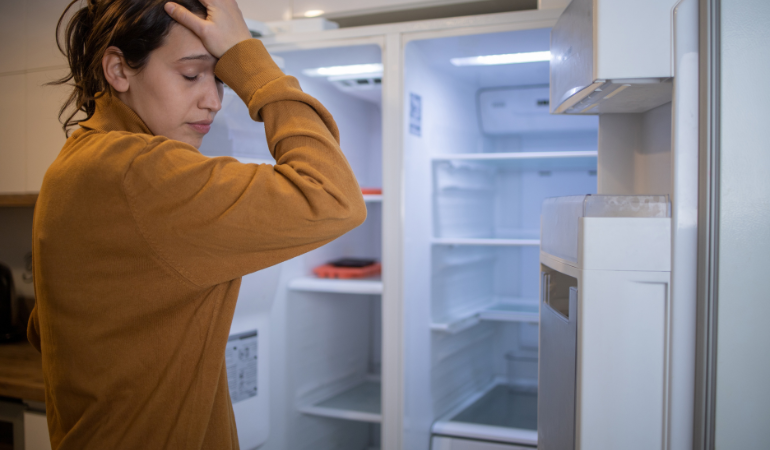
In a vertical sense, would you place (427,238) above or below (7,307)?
above

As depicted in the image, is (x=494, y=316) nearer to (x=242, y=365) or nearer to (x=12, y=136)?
(x=242, y=365)

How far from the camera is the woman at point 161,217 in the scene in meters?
0.58

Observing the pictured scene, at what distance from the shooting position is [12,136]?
6.31 feet

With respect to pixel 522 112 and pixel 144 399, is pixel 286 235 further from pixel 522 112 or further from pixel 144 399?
pixel 522 112

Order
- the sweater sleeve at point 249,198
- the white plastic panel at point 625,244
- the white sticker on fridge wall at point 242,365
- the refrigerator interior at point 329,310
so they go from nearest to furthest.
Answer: the sweater sleeve at point 249,198
the white plastic panel at point 625,244
the white sticker on fridge wall at point 242,365
the refrigerator interior at point 329,310

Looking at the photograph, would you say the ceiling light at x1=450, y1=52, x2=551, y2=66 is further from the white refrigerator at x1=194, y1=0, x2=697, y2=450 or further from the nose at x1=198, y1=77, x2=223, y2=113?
the nose at x1=198, y1=77, x2=223, y2=113

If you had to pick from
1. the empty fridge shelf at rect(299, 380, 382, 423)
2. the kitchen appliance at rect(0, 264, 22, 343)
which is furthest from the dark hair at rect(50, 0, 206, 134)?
the kitchen appliance at rect(0, 264, 22, 343)

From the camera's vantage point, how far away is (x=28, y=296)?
7.41 feet

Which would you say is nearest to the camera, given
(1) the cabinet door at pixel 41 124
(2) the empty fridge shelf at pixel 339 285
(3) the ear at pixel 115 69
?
(3) the ear at pixel 115 69

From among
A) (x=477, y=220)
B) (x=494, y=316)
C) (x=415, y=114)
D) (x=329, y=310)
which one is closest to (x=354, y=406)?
(x=329, y=310)

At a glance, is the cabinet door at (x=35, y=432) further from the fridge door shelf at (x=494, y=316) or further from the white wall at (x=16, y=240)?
the fridge door shelf at (x=494, y=316)

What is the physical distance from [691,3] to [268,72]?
67cm

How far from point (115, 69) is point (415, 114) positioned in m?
1.09

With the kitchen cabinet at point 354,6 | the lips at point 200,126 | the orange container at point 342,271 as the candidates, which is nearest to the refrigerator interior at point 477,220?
the kitchen cabinet at point 354,6
